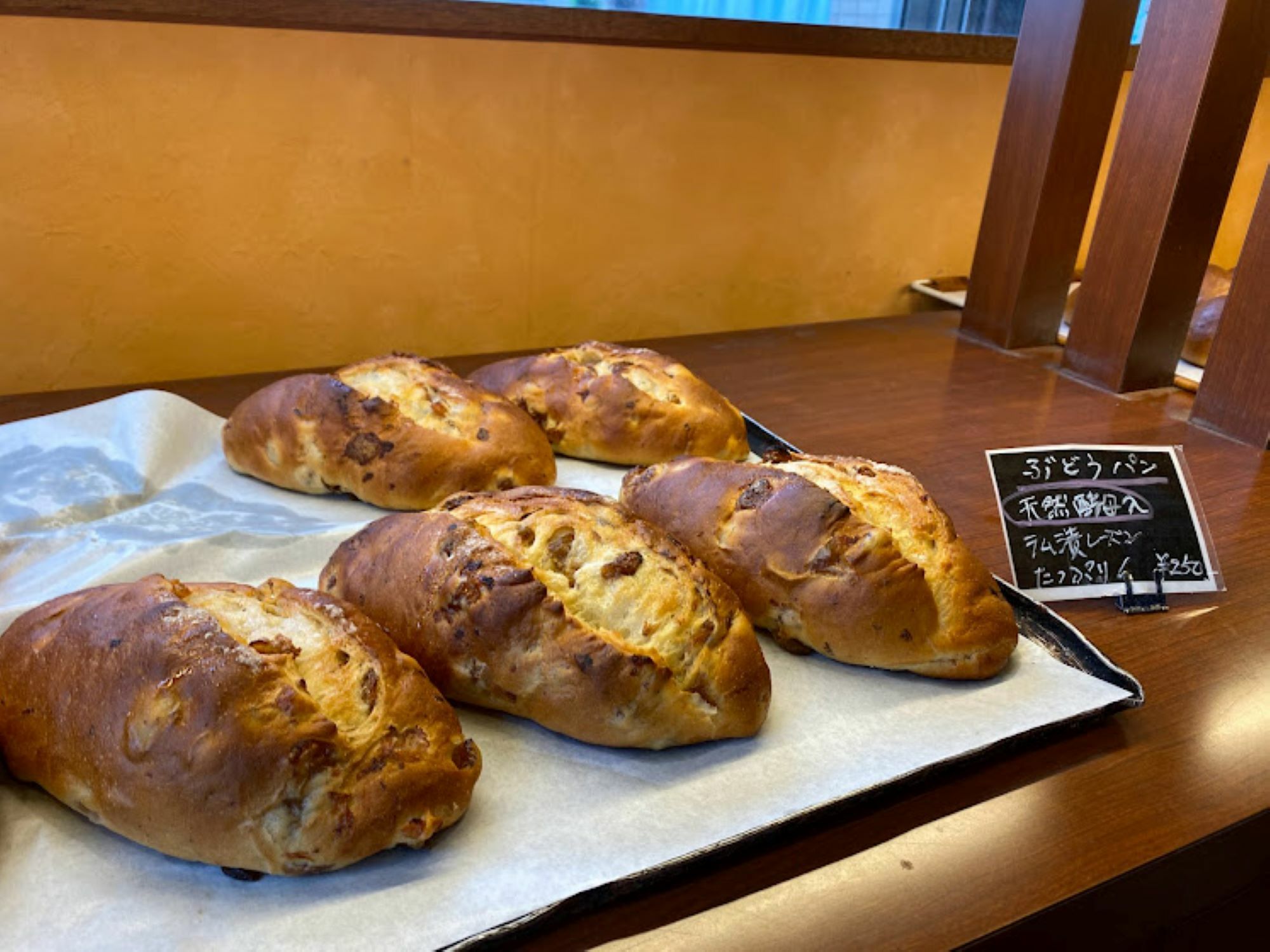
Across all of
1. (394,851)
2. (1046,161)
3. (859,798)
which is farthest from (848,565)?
(1046,161)

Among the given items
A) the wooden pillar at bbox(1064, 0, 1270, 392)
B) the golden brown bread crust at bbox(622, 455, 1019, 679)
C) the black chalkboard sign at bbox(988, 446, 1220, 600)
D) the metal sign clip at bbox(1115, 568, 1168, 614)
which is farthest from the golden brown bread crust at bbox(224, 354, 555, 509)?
the wooden pillar at bbox(1064, 0, 1270, 392)

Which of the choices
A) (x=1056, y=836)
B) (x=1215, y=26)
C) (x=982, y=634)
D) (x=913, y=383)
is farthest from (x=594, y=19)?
(x=1056, y=836)

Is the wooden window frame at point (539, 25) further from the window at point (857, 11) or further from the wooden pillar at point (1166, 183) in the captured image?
the wooden pillar at point (1166, 183)

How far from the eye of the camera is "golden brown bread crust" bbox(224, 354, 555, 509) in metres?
1.47

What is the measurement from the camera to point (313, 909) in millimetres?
801

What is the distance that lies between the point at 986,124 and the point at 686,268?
1.07m

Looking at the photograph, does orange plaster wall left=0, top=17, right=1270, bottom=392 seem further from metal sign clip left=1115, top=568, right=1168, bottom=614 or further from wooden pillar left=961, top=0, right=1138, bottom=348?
metal sign clip left=1115, top=568, right=1168, bottom=614

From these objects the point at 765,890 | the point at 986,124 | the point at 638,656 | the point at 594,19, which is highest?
the point at 594,19

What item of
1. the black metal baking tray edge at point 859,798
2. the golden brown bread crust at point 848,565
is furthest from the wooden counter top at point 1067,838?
the golden brown bread crust at point 848,565

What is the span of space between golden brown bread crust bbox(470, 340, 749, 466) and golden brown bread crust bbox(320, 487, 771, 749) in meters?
0.51

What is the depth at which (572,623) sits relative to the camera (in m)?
1.02

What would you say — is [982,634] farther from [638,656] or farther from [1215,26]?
[1215,26]

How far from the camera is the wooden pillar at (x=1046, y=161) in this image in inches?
88.0

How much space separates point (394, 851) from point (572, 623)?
267mm
